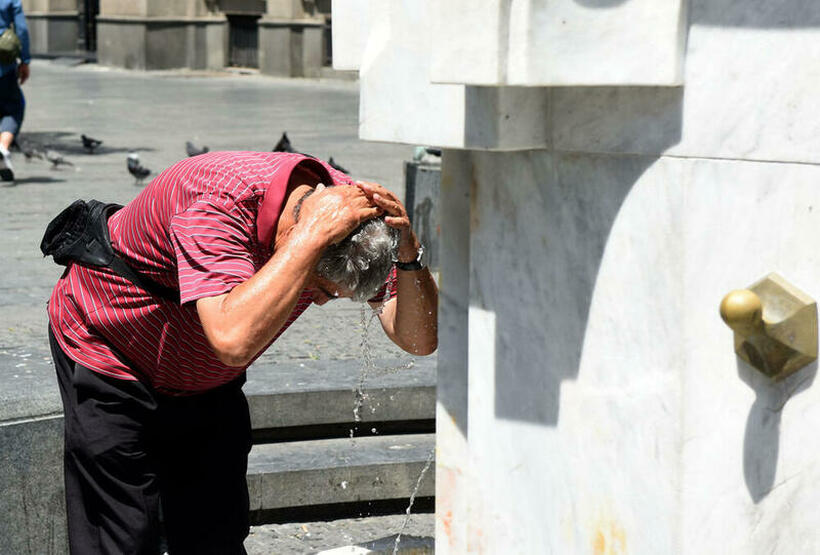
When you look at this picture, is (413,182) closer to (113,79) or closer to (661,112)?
(661,112)

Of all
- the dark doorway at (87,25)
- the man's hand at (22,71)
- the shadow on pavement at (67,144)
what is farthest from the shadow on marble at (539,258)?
A: the dark doorway at (87,25)

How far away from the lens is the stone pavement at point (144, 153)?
436cm

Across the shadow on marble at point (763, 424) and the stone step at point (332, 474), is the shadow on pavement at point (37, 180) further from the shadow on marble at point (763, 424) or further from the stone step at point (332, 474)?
the shadow on marble at point (763, 424)

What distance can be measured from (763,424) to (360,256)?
3.04 feet

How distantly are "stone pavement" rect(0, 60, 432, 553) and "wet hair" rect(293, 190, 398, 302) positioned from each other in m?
1.21

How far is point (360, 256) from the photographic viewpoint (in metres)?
2.72

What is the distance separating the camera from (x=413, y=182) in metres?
8.14

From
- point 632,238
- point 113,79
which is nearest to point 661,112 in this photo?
point 632,238

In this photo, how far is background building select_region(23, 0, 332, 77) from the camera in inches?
1038

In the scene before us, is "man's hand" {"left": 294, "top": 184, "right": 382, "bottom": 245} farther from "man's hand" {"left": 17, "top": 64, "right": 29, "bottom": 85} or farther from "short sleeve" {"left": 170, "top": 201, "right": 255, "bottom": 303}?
"man's hand" {"left": 17, "top": 64, "right": 29, "bottom": 85}

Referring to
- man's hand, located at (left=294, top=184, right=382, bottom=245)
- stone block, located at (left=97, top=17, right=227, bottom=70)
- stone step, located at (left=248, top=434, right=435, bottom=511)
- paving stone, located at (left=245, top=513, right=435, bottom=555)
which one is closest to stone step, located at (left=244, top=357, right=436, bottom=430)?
stone step, located at (left=248, top=434, right=435, bottom=511)

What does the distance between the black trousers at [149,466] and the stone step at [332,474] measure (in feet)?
3.14

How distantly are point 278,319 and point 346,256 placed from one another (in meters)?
0.22

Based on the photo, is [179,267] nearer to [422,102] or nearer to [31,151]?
[422,102]
